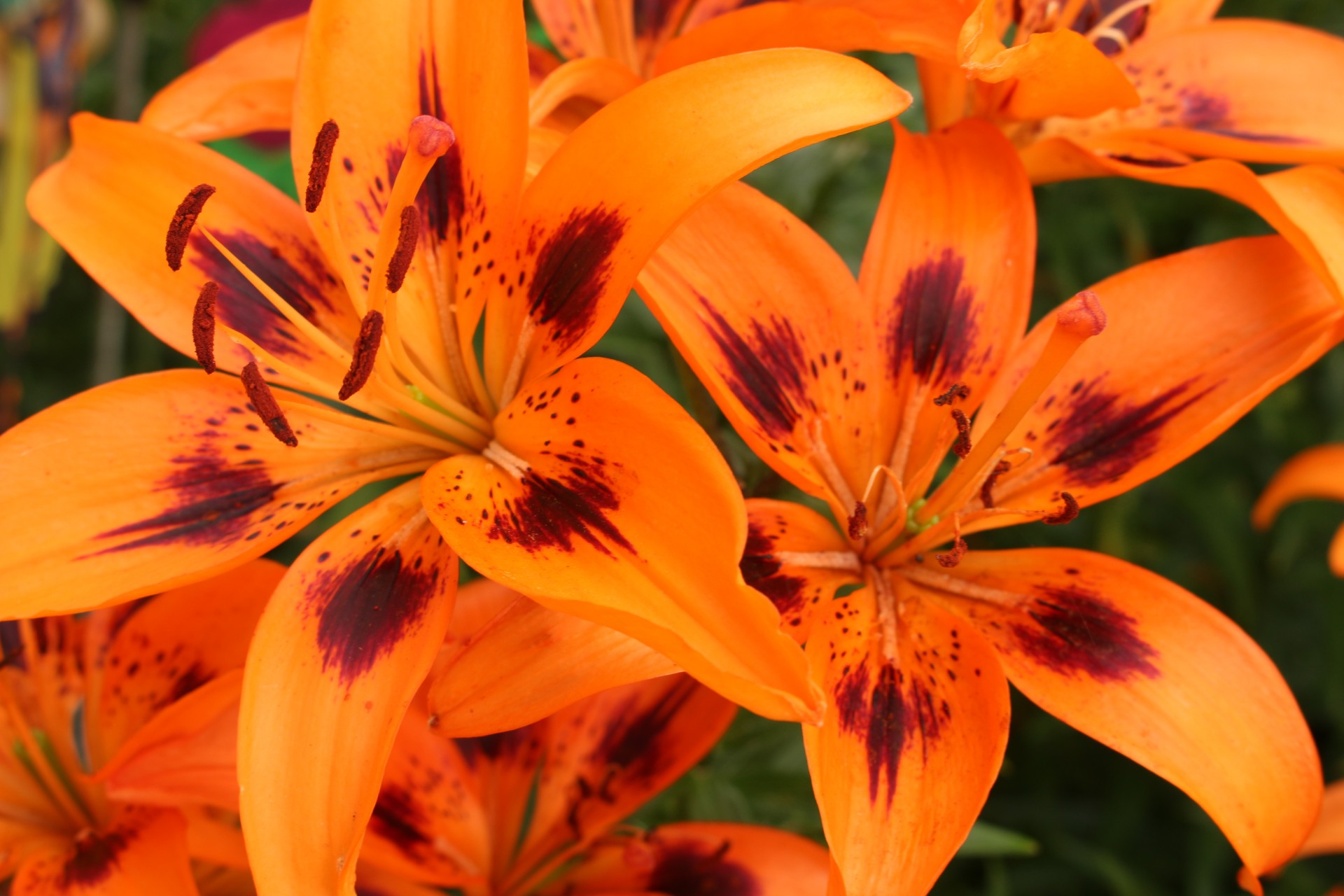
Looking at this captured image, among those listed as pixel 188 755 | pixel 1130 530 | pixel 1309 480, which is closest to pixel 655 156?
pixel 188 755

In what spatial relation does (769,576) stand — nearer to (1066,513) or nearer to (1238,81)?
(1066,513)

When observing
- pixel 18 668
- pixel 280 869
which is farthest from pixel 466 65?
pixel 18 668

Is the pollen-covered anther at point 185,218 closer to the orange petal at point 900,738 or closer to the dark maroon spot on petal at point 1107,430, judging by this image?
the orange petal at point 900,738

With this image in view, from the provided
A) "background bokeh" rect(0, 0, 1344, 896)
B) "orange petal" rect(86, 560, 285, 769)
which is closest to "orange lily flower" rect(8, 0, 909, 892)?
"orange petal" rect(86, 560, 285, 769)

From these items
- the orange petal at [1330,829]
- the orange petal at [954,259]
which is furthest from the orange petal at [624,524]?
the orange petal at [1330,829]

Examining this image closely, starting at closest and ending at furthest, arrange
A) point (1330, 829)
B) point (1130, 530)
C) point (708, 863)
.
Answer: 1. point (708, 863)
2. point (1330, 829)
3. point (1130, 530)

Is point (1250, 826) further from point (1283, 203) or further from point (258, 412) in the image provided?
point (258, 412)
